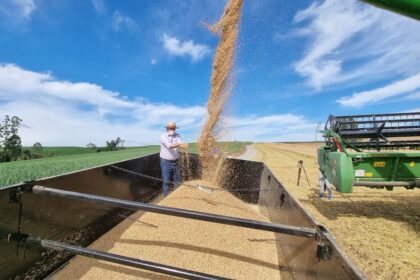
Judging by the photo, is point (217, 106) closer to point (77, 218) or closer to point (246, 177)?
point (246, 177)

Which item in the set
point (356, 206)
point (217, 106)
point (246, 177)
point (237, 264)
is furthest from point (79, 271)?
point (356, 206)

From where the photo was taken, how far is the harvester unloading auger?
196 inches

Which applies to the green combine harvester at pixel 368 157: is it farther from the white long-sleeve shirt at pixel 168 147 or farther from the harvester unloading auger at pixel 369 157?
the white long-sleeve shirt at pixel 168 147

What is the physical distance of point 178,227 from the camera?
3.72 metres

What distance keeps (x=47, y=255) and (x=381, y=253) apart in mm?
3815

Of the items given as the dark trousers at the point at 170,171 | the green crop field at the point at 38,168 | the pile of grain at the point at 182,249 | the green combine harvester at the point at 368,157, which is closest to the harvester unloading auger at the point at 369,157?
the green combine harvester at the point at 368,157

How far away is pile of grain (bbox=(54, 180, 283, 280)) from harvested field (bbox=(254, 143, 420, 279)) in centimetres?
110

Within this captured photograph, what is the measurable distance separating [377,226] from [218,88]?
4120 mm

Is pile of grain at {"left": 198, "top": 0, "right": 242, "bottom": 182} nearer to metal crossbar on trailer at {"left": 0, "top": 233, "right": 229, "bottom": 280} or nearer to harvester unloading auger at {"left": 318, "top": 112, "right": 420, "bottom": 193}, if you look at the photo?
harvester unloading auger at {"left": 318, "top": 112, "right": 420, "bottom": 193}

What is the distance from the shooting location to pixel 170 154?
6414 mm

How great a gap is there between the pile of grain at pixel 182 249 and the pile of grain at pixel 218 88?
119 inches

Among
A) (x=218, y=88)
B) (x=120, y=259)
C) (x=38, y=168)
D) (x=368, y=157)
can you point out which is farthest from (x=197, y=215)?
(x=38, y=168)

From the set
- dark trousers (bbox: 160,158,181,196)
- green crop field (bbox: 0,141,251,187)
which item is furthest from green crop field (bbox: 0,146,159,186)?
dark trousers (bbox: 160,158,181,196)

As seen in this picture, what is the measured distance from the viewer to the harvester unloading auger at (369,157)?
196 inches
